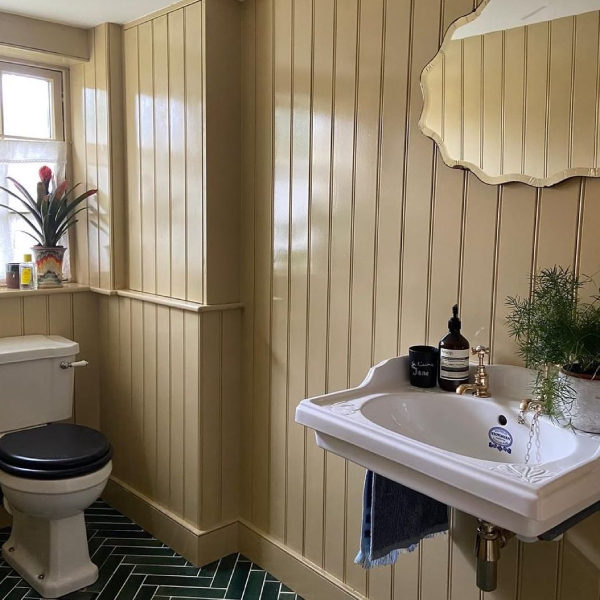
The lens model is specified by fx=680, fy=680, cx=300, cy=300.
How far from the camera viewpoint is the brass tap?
5.56 feet

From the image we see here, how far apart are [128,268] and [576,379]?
6.60ft

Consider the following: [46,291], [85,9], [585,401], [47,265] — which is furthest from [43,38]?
[585,401]

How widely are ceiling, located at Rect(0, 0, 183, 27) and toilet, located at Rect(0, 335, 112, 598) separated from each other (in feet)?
4.25

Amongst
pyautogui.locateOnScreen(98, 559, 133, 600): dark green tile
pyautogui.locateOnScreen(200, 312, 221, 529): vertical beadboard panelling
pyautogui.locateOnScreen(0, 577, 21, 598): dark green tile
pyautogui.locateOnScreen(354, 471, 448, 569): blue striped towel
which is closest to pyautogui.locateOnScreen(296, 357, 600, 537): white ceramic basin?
pyautogui.locateOnScreen(354, 471, 448, 569): blue striped towel

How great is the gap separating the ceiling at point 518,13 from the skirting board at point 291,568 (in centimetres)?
173

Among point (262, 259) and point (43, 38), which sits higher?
point (43, 38)

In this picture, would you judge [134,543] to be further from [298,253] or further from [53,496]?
[298,253]

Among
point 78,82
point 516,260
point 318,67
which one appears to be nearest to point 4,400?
point 78,82

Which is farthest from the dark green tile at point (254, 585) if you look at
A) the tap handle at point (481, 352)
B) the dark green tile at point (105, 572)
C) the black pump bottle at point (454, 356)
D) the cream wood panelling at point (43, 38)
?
the cream wood panelling at point (43, 38)

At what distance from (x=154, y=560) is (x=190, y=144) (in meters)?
1.58

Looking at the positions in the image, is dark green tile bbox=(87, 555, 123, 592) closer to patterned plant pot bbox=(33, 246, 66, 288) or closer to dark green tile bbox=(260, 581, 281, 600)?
dark green tile bbox=(260, 581, 281, 600)

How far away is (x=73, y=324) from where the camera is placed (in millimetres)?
3010

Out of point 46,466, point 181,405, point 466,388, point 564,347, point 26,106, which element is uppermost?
point 26,106

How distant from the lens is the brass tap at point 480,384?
1695mm
